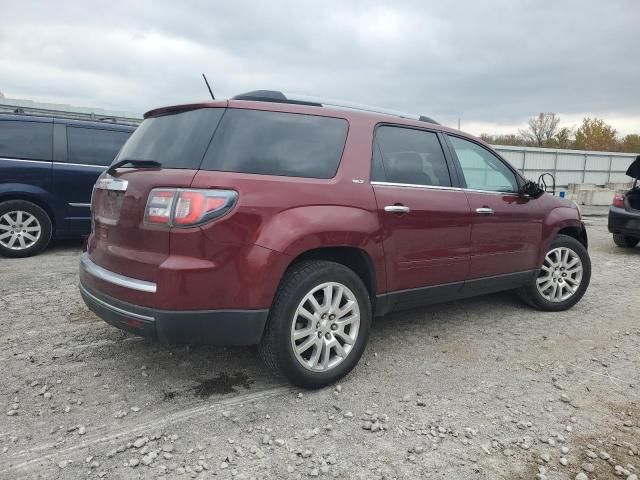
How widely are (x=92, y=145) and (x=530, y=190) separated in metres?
5.71

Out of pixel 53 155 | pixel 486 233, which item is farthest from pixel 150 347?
pixel 53 155

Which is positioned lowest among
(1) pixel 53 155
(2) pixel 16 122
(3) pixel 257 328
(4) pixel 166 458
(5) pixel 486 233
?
(4) pixel 166 458

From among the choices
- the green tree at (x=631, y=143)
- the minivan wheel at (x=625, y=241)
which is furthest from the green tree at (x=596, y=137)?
the minivan wheel at (x=625, y=241)

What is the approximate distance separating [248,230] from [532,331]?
9.23 feet

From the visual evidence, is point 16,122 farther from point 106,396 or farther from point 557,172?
point 557,172

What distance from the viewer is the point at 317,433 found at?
8.46 feet

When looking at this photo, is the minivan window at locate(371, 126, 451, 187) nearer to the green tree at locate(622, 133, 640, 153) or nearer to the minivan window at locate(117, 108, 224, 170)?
the minivan window at locate(117, 108, 224, 170)

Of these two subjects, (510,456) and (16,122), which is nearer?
(510,456)

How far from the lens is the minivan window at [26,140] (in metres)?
6.34

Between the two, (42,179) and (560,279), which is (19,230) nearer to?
(42,179)

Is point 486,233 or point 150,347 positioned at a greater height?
point 486,233

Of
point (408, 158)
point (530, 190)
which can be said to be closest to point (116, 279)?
point (408, 158)

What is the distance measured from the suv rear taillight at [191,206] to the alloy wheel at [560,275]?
336cm

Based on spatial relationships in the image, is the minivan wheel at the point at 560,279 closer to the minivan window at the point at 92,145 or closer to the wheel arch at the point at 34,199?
the minivan window at the point at 92,145
